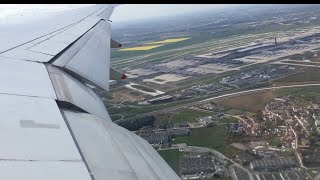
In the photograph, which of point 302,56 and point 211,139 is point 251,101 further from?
point 302,56

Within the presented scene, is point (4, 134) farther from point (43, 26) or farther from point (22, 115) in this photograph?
point (43, 26)

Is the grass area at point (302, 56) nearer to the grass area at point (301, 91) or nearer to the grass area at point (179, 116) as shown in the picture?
the grass area at point (301, 91)

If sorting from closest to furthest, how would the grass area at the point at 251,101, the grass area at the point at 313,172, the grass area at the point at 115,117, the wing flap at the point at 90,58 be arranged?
the wing flap at the point at 90,58 → the grass area at the point at 313,172 → the grass area at the point at 115,117 → the grass area at the point at 251,101

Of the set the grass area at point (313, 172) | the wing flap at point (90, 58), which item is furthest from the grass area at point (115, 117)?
the wing flap at point (90, 58)

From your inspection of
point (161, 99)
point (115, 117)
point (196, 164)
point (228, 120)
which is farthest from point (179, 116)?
point (196, 164)

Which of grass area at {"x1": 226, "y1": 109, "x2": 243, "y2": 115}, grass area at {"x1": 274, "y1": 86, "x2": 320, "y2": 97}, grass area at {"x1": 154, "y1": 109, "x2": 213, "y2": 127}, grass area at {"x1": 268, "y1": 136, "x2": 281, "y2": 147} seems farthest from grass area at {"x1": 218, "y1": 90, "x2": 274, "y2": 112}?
grass area at {"x1": 268, "y1": 136, "x2": 281, "y2": 147}

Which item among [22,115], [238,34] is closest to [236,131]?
[22,115]
